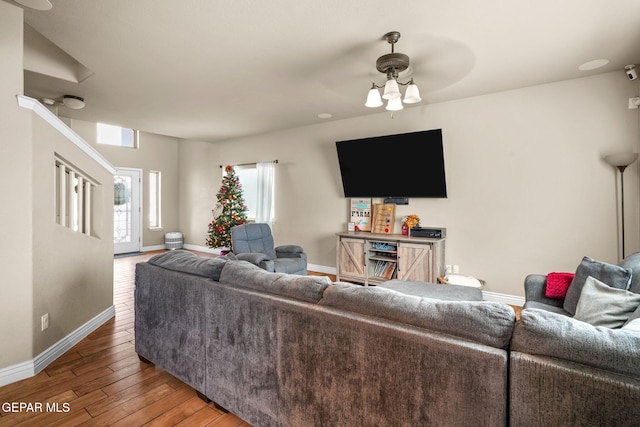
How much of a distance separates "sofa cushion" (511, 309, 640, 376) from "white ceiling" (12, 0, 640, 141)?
208 centimetres

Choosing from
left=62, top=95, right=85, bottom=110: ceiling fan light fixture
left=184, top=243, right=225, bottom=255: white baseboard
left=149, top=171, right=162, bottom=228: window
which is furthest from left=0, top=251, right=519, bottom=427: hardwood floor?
left=149, top=171, right=162, bottom=228: window

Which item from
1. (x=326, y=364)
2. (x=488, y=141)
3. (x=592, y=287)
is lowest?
(x=326, y=364)

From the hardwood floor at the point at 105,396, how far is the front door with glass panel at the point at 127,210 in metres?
4.95

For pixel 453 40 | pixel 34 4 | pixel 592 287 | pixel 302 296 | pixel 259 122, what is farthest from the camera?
pixel 259 122

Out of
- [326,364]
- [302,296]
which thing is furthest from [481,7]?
[326,364]

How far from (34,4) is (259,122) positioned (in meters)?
3.31

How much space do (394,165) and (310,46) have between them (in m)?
2.21

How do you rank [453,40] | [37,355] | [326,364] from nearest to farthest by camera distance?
[326,364] → [37,355] → [453,40]

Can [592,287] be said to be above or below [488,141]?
below

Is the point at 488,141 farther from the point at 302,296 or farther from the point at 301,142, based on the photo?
the point at 302,296

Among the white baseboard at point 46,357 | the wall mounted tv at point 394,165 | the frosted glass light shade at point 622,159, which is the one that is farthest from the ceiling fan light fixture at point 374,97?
the white baseboard at point 46,357

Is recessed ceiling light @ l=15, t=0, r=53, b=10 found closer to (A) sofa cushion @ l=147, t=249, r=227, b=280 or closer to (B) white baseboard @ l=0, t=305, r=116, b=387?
(A) sofa cushion @ l=147, t=249, r=227, b=280

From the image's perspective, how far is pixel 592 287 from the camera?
1.90 meters

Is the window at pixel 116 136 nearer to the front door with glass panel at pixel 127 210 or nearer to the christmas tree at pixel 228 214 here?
the front door with glass panel at pixel 127 210
